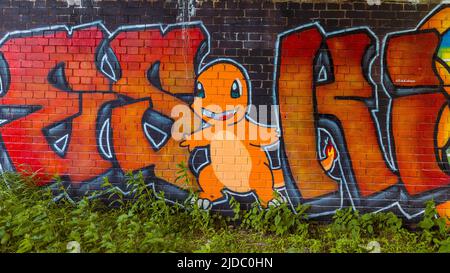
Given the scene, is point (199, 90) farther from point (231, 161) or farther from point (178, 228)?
point (178, 228)

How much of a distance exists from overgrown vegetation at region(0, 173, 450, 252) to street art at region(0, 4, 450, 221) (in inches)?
6.8

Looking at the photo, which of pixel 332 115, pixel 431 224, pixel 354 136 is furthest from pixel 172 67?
pixel 431 224

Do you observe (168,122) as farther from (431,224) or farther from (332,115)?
(431,224)

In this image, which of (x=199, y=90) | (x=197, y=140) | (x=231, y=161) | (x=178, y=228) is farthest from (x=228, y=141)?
(x=178, y=228)

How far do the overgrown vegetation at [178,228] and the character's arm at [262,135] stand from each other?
77 centimetres

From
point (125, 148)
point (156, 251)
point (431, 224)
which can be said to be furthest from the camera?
point (125, 148)

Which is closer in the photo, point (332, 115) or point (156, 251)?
point (156, 251)

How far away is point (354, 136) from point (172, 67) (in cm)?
225

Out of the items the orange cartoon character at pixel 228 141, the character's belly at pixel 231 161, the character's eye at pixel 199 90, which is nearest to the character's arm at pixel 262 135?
the orange cartoon character at pixel 228 141

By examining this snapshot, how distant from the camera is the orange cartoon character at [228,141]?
15.6ft

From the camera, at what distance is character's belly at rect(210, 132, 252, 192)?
482 cm

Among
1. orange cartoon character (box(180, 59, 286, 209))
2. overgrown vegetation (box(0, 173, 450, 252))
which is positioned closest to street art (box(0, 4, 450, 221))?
orange cartoon character (box(180, 59, 286, 209))

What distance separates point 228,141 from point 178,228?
1.15 metres

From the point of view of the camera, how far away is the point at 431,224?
461 centimetres
